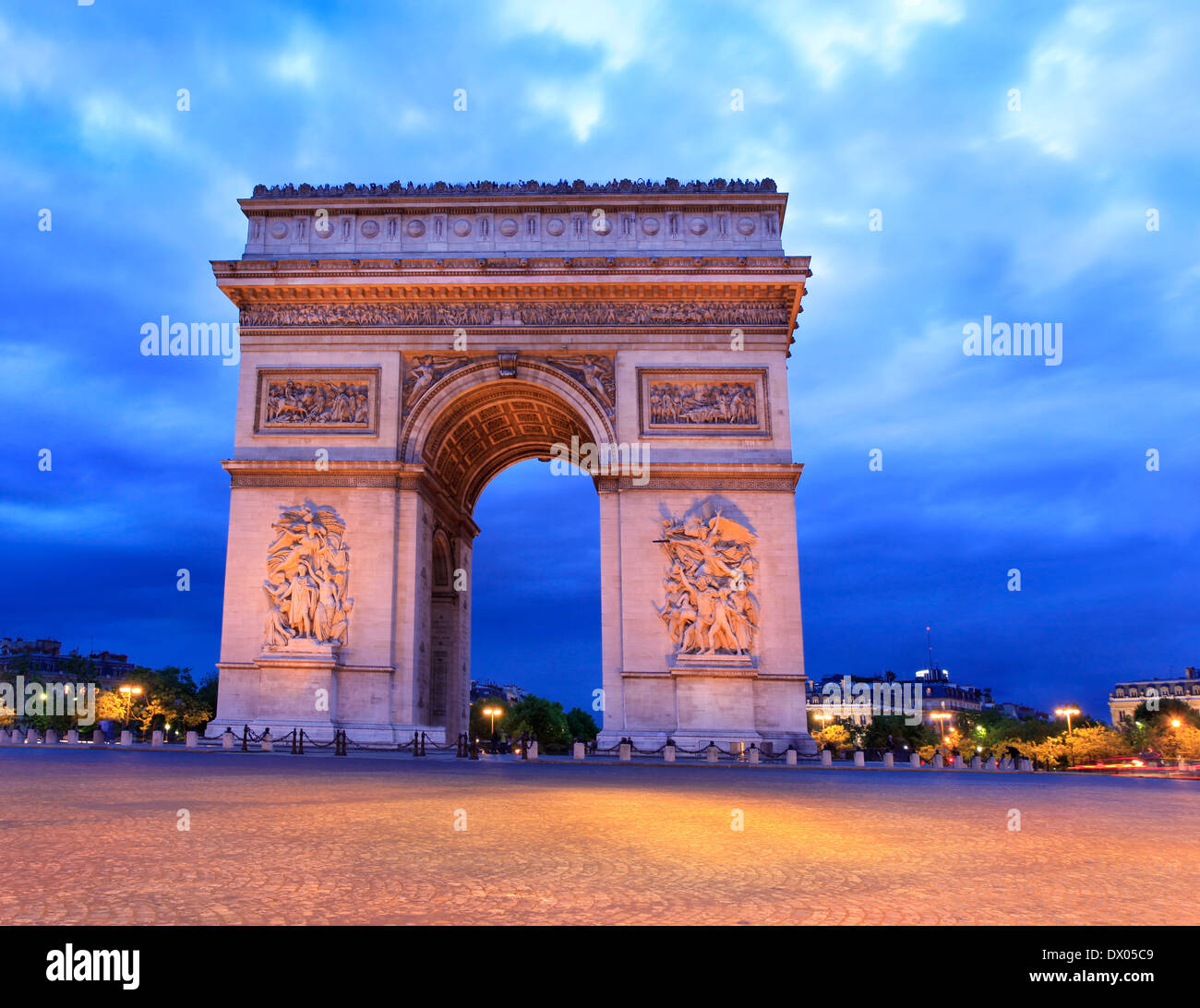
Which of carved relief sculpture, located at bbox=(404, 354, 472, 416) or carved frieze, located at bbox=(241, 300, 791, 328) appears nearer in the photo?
carved relief sculpture, located at bbox=(404, 354, 472, 416)

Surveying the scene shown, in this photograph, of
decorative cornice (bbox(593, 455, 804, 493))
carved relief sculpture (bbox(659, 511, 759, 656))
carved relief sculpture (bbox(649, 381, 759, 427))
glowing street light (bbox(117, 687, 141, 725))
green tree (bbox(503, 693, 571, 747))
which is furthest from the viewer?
green tree (bbox(503, 693, 571, 747))

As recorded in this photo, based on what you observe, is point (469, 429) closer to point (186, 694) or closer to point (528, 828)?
point (528, 828)

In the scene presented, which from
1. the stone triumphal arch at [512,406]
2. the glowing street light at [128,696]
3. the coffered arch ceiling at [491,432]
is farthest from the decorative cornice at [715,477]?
the glowing street light at [128,696]

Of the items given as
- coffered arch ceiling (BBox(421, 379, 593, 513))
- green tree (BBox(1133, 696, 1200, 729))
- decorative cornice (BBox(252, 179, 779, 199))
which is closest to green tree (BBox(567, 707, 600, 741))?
green tree (BBox(1133, 696, 1200, 729))

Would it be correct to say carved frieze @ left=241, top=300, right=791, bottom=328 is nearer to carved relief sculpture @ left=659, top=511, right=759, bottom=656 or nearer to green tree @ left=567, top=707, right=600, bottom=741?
carved relief sculpture @ left=659, top=511, right=759, bottom=656

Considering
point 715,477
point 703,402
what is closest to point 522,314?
point 703,402

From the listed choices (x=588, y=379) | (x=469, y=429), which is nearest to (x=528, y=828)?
(x=588, y=379)

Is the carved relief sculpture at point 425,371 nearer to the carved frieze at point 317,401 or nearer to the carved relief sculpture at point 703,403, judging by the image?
the carved frieze at point 317,401

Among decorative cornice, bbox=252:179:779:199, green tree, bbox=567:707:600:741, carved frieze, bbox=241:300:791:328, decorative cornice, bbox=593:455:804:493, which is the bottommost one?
green tree, bbox=567:707:600:741
